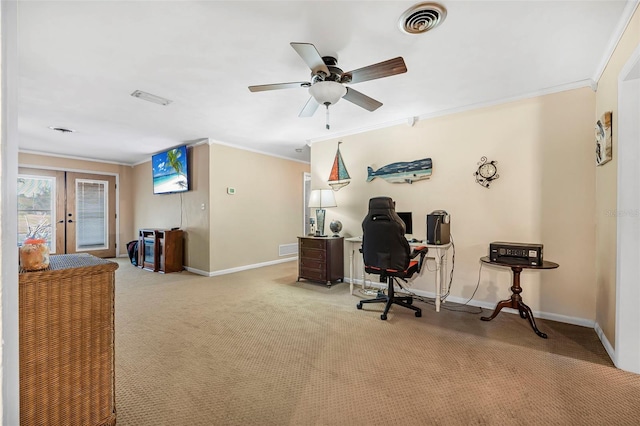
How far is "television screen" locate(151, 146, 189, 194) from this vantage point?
539 cm

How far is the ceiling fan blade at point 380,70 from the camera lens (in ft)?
6.61

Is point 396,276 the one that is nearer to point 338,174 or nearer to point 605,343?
point 605,343

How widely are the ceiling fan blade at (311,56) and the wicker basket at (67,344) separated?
168 centimetres

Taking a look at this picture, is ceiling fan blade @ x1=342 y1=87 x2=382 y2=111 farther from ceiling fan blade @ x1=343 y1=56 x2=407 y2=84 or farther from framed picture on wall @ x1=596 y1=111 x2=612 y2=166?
framed picture on wall @ x1=596 y1=111 x2=612 y2=166

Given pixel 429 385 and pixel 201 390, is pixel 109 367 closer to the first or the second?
pixel 201 390

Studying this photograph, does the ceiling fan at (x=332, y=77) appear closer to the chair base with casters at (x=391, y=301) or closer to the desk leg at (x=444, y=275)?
the chair base with casters at (x=391, y=301)

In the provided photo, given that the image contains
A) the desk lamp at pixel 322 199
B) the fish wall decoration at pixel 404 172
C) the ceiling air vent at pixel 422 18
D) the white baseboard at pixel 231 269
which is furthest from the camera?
the white baseboard at pixel 231 269

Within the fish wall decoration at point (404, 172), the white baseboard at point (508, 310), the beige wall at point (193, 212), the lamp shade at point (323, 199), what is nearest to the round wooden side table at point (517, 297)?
the white baseboard at point (508, 310)

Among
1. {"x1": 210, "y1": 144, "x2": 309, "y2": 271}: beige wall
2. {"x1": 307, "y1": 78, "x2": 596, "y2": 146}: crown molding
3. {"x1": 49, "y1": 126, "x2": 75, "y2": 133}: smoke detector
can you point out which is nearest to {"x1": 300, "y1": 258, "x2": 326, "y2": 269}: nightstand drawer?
{"x1": 210, "y1": 144, "x2": 309, "y2": 271}: beige wall

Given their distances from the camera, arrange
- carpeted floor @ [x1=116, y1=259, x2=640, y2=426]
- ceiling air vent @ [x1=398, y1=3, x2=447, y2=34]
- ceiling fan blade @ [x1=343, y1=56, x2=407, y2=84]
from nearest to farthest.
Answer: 1. carpeted floor @ [x1=116, y1=259, x2=640, y2=426]
2. ceiling air vent @ [x1=398, y1=3, x2=447, y2=34]
3. ceiling fan blade @ [x1=343, y1=56, x2=407, y2=84]

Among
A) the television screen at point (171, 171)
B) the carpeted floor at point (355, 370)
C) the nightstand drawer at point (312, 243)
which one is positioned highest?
the television screen at point (171, 171)

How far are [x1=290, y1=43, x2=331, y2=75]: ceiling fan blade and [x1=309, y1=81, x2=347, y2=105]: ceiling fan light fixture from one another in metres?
0.10

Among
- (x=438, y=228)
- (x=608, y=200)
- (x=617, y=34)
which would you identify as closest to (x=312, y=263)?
(x=438, y=228)

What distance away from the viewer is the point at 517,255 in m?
2.73
